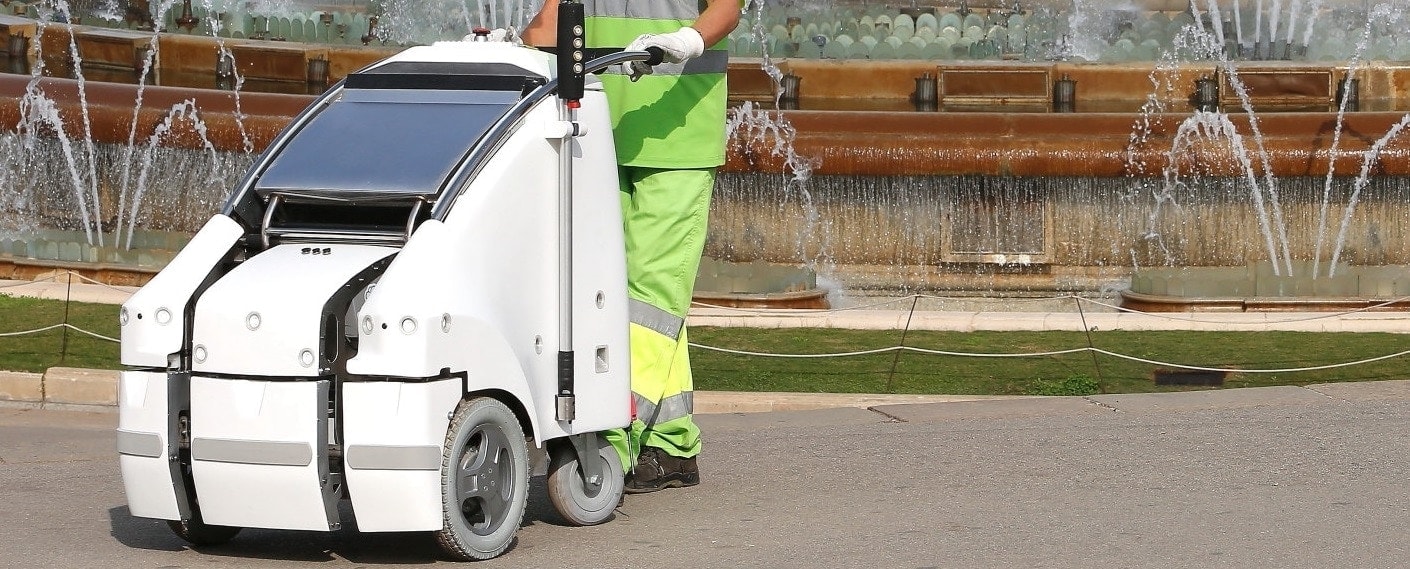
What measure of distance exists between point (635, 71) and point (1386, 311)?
718 cm

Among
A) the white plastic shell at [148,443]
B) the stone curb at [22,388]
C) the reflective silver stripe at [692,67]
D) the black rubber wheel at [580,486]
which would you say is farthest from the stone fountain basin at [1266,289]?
the white plastic shell at [148,443]

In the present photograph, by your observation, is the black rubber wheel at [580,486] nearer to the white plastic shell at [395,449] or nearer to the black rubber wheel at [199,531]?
the white plastic shell at [395,449]

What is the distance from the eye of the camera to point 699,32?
221 inches

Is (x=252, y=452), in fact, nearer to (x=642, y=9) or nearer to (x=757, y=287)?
(x=642, y=9)

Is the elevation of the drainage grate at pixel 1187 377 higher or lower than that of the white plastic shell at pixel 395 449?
lower

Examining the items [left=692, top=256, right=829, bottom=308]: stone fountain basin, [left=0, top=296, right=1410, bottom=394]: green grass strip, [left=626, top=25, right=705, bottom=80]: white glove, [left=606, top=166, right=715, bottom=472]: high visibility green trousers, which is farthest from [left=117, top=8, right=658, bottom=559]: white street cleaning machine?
[left=692, top=256, right=829, bottom=308]: stone fountain basin

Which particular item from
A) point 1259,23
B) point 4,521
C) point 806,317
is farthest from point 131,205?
point 1259,23

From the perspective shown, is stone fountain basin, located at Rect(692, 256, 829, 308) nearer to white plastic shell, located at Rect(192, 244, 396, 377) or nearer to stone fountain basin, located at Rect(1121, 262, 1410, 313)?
stone fountain basin, located at Rect(1121, 262, 1410, 313)

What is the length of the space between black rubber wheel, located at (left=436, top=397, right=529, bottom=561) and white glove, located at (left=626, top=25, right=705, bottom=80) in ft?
3.14

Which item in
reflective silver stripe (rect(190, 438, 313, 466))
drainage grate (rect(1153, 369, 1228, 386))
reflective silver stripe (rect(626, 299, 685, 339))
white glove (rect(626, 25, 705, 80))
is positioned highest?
white glove (rect(626, 25, 705, 80))

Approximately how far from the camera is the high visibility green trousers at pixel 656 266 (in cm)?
571

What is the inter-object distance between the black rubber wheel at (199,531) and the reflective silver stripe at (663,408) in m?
1.14

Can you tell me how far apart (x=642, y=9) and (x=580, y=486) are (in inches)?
50.7

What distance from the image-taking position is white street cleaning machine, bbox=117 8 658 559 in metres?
4.73
